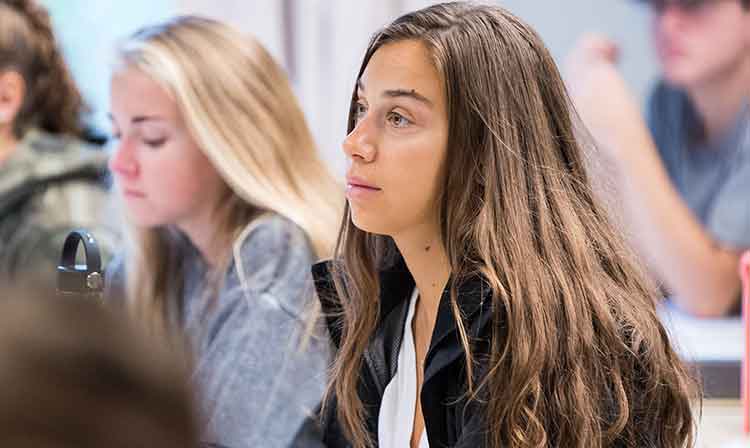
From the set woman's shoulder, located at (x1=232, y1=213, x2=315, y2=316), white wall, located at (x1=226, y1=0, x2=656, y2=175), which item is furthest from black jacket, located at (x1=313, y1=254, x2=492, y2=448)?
white wall, located at (x1=226, y1=0, x2=656, y2=175)

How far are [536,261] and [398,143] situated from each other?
0.83ft

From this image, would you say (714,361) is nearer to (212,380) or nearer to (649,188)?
(649,188)

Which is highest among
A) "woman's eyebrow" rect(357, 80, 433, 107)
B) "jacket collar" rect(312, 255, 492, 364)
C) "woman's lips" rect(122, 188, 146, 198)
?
"woman's eyebrow" rect(357, 80, 433, 107)

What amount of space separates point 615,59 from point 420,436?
167 cm

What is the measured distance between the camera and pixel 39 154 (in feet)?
9.81

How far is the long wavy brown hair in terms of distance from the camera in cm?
148

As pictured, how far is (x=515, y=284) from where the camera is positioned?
150 cm

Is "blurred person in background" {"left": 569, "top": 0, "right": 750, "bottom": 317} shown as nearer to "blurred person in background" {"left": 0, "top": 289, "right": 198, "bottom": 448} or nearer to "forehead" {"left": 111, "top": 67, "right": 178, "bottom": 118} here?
"forehead" {"left": 111, "top": 67, "right": 178, "bottom": 118}

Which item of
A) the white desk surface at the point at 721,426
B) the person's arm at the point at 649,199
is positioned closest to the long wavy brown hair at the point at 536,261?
the white desk surface at the point at 721,426

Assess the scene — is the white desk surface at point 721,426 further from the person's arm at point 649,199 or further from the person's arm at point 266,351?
the person's arm at point 266,351

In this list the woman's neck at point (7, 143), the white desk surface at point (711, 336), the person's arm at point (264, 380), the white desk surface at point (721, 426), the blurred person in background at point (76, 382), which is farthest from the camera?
the woman's neck at point (7, 143)

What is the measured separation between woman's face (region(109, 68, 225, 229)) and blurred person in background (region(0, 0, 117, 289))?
0.47m

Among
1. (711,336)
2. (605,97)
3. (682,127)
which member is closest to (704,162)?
(682,127)

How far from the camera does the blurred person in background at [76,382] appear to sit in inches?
22.5
